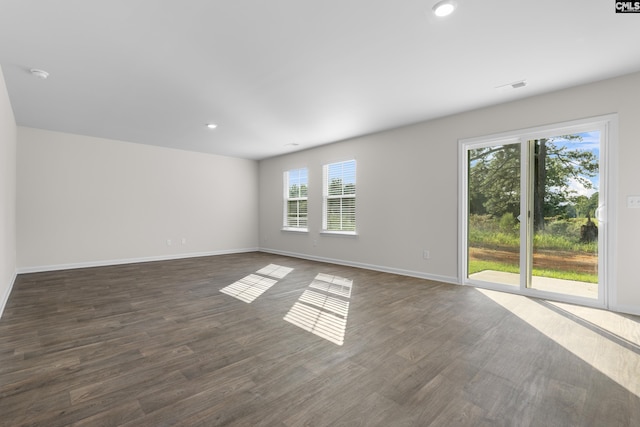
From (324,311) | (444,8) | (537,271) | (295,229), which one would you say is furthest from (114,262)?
(537,271)

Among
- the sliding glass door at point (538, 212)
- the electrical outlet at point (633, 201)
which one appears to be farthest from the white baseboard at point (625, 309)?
the electrical outlet at point (633, 201)

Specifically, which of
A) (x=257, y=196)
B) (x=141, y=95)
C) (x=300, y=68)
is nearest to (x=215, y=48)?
(x=300, y=68)

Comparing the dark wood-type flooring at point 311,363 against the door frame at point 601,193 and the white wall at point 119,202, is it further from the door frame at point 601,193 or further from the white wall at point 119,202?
the white wall at point 119,202

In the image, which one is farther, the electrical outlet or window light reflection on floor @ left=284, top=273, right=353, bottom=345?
the electrical outlet

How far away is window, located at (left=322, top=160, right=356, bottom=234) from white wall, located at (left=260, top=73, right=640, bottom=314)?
17cm

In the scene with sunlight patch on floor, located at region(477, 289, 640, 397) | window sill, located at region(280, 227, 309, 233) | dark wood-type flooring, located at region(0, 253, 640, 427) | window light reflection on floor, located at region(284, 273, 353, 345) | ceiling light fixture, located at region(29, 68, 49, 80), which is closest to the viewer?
dark wood-type flooring, located at region(0, 253, 640, 427)

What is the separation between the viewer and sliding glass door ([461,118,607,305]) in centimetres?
341

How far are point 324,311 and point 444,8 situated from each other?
9.28ft

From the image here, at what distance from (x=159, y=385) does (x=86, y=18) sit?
8.71ft

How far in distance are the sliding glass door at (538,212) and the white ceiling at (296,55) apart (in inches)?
26.9

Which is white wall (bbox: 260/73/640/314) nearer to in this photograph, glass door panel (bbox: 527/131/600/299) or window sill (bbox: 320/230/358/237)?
window sill (bbox: 320/230/358/237)

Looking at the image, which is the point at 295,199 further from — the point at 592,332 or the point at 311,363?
the point at 592,332

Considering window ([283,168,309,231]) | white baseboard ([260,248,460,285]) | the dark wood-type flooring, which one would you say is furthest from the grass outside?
window ([283,168,309,231])

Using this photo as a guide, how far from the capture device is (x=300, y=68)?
2.99 m
